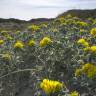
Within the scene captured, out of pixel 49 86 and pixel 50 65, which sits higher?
pixel 49 86

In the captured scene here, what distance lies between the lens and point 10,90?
6785 millimetres

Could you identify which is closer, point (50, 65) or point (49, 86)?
point (49, 86)

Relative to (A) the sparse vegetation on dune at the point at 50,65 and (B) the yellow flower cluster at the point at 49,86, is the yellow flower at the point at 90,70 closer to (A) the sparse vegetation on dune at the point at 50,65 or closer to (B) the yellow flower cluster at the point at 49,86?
(A) the sparse vegetation on dune at the point at 50,65

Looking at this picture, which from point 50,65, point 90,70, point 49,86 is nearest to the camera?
point 49,86

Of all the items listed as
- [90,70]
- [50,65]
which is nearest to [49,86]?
[90,70]

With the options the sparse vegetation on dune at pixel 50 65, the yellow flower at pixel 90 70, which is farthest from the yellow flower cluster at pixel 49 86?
the sparse vegetation on dune at pixel 50 65

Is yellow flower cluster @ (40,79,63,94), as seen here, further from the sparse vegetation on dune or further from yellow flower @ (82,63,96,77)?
the sparse vegetation on dune

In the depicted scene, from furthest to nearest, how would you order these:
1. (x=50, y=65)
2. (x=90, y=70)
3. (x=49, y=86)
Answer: (x=50, y=65), (x=90, y=70), (x=49, y=86)

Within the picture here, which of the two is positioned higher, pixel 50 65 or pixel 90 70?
pixel 90 70

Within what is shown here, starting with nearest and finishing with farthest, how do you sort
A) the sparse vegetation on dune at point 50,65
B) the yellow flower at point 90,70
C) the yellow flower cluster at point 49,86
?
the yellow flower cluster at point 49,86
the yellow flower at point 90,70
the sparse vegetation on dune at point 50,65

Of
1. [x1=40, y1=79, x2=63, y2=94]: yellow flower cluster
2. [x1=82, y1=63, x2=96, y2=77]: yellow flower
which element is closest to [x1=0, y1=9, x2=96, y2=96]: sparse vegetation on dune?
[x1=82, y1=63, x2=96, y2=77]: yellow flower

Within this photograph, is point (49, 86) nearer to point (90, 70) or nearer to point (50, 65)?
point (90, 70)

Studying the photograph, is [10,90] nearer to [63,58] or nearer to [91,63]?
[63,58]

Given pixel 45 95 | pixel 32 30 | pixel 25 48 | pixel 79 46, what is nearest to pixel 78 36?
pixel 25 48
